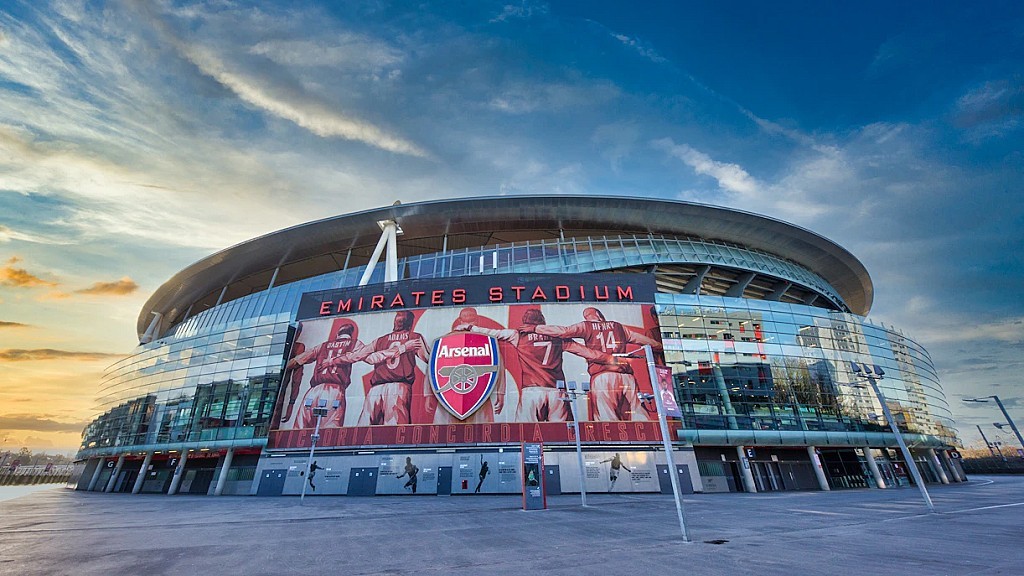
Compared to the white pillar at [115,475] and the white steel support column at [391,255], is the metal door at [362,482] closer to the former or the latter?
the white steel support column at [391,255]

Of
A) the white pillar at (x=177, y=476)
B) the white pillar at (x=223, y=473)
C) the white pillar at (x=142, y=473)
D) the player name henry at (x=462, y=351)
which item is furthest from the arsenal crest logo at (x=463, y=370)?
the white pillar at (x=142, y=473)

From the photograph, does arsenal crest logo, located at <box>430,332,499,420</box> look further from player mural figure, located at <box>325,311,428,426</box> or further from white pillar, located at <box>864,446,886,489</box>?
white pillar, located at <box>864,446,886,489</box>

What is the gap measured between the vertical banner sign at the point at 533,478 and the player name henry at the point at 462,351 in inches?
598

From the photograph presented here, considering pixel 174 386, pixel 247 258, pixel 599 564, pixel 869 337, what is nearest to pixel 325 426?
pixel 174 386

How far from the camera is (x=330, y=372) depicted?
39.2 metres

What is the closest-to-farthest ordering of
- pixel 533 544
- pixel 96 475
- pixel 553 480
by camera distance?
pixel 533 544 → pixel 553 480 → pixel 96 475

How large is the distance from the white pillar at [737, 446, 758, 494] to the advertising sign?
8203 millimetres

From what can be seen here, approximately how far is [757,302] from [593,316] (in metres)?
16.7

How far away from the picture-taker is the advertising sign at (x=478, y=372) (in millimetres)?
35094

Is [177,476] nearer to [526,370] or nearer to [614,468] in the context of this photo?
[526,370]

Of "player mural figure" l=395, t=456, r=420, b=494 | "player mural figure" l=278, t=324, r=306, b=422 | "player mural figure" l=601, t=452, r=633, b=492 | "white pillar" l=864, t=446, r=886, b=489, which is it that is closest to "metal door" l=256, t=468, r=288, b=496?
"player mural figure" l=278, t=324, r=306, b=422

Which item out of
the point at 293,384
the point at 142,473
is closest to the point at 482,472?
the point at 293,384

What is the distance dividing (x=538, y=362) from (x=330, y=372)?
769 inches

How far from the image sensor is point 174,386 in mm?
48219
